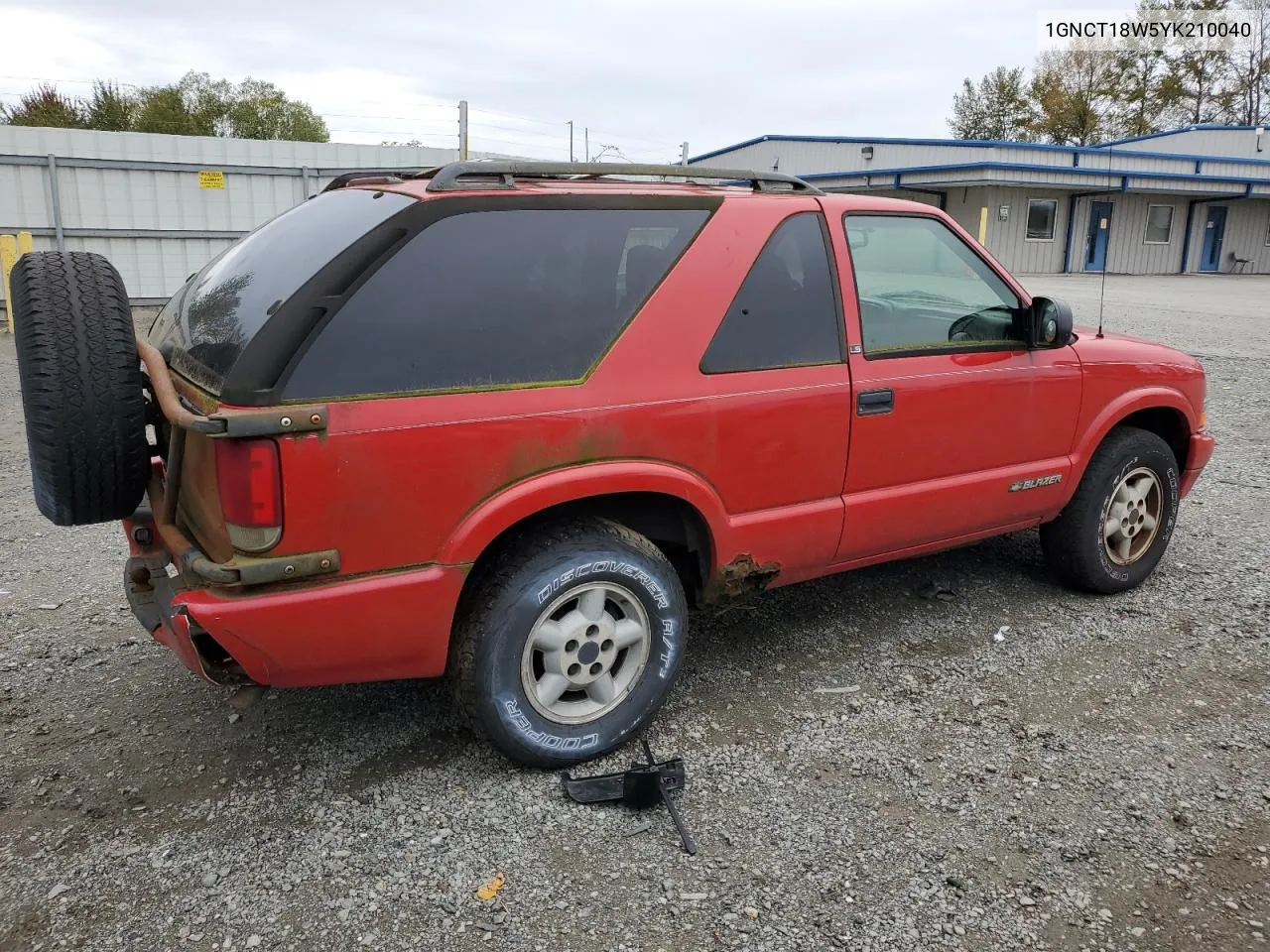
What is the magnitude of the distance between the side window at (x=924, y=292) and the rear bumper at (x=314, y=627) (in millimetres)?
1873

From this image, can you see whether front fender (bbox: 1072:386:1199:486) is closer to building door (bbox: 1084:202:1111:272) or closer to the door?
the door

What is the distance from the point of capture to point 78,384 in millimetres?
2678

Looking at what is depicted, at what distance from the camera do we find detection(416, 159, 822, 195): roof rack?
2986 mm

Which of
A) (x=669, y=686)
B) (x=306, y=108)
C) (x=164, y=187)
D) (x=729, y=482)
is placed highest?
(x=306, y=108)

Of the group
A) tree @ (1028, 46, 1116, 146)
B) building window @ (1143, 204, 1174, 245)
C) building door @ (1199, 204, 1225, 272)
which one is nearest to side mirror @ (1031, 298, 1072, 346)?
building window @ (1143, 204, 1174, 245)

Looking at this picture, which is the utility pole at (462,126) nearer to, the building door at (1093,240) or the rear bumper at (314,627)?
the rear bumper at (314,627)

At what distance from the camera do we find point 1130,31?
4897cm

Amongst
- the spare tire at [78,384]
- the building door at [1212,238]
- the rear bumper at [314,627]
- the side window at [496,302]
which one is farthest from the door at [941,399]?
the building door at [1212,238]

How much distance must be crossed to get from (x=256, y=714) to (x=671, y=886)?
5.60ft

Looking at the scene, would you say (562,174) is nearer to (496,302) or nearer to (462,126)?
(496,302)

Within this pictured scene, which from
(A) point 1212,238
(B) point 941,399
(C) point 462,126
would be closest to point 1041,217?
(A) point 1212,238

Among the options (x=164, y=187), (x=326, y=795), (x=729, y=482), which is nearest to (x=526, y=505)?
(x=729, y=482)

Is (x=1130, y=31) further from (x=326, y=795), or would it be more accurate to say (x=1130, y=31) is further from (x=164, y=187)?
(x=326, y=795)

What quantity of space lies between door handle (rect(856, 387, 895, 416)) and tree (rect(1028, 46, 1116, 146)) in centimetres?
5315
